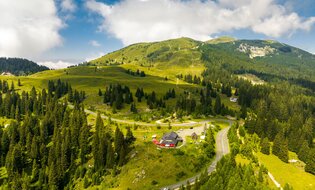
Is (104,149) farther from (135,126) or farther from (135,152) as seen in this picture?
(135,126)

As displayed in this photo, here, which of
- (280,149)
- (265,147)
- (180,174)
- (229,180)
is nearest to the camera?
(229,180)

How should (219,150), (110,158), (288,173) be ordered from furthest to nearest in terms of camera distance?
(219,150)
(110,158)
(288,173)

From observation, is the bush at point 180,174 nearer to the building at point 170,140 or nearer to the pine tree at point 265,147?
the building at point 170,140

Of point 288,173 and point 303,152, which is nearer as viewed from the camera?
point 288,173

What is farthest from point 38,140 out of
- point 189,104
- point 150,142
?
point 189,104

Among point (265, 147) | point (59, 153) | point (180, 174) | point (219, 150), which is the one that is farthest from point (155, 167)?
point (265, 147)

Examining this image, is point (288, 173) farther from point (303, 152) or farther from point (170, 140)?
point (170, 140)

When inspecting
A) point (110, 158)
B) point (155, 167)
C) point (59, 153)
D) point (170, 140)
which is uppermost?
point (170, 140)
